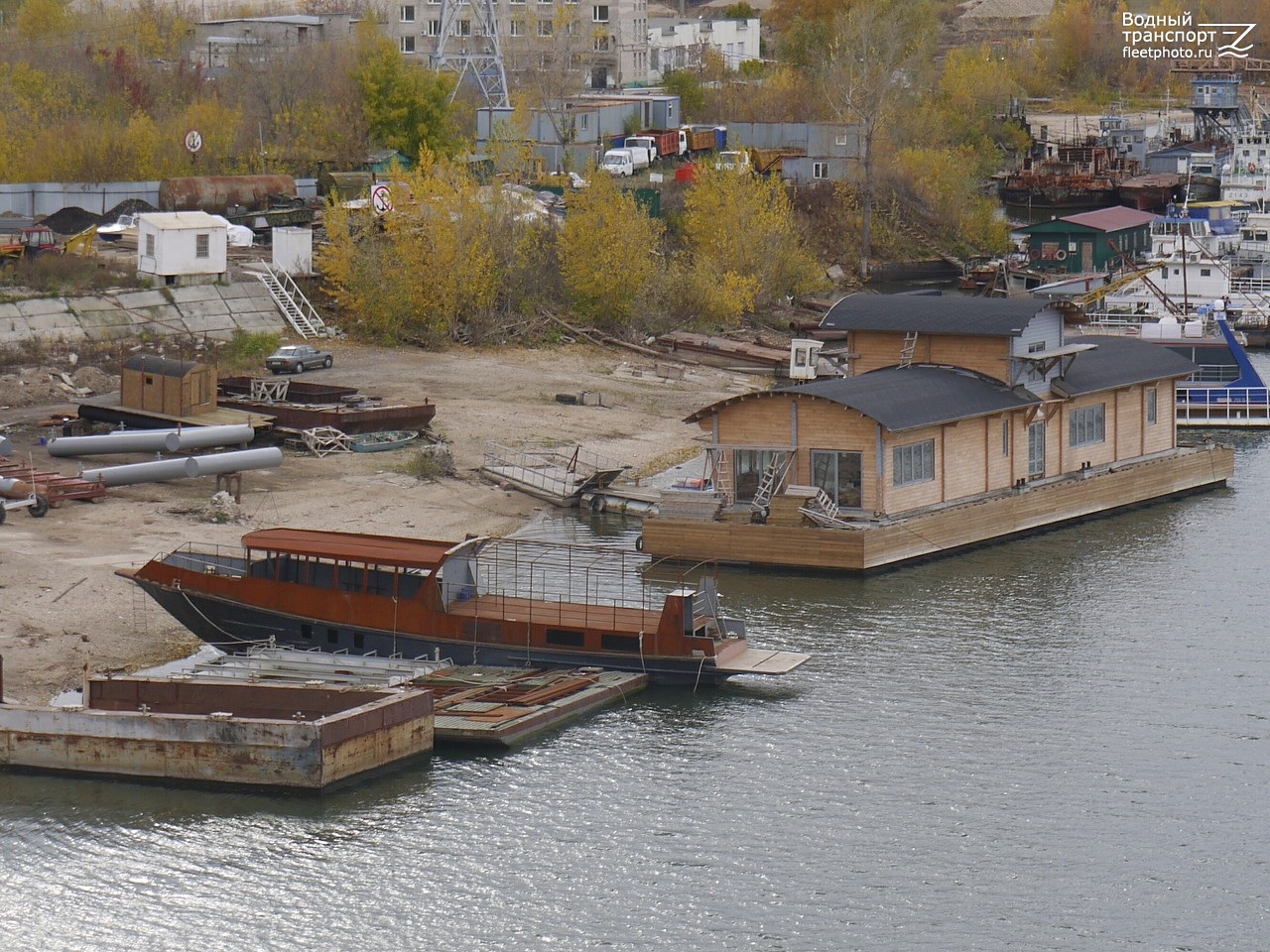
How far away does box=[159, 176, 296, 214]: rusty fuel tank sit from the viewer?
279 ft

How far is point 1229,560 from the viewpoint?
51.0 meters

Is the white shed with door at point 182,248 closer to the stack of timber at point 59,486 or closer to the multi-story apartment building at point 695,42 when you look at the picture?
the stack of timber at point 59,486

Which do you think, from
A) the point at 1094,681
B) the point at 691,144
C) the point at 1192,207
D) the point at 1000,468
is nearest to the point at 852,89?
the point at 691,144

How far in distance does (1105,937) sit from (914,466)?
22645 mm

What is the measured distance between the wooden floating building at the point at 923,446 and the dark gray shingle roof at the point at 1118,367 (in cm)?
7

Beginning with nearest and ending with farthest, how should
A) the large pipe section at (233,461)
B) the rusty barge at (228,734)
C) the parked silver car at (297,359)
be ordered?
the rusty barge at (228,734) < the large pipe section at (233,461) < the parked silver car at (297,359)

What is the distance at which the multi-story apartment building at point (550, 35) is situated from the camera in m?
130

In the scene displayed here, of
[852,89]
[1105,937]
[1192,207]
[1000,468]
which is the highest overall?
[852,89]

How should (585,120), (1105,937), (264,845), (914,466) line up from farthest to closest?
(585,120) < (914,466) < (264,845) < (1105,937)

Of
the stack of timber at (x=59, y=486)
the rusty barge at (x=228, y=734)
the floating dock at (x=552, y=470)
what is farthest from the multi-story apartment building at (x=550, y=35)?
the rusty barge at (x=228, y=734)

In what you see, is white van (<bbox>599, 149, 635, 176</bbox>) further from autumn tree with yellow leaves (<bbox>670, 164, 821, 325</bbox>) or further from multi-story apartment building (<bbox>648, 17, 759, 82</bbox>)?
multi-story apartment building (<bbox>648, 17, 759, 82</bbox>)

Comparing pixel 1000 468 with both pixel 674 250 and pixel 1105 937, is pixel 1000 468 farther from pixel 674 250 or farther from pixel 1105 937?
pixel 674 250

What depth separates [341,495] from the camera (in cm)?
5200

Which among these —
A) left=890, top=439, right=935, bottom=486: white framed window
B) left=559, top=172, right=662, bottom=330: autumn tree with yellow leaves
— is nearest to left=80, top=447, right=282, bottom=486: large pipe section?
left=890, top=439, right=935, bottom=486: white framed window
